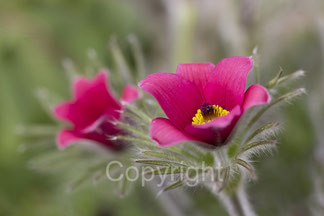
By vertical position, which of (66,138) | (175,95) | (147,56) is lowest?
(147,56)

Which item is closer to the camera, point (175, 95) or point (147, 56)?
point (175, 95)

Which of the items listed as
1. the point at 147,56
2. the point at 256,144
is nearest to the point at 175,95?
the point at 256,144

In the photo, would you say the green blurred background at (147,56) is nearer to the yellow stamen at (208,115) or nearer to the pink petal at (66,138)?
the pink petal at (66,138)

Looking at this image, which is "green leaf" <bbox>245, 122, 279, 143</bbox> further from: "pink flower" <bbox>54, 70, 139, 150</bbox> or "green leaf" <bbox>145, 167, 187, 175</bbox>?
"pink flower" <bbox>54, 70, 139, 150</bbox>

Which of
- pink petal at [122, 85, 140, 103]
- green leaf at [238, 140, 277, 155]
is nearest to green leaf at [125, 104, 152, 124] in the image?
pink petal at [122, 85, 140, 103]

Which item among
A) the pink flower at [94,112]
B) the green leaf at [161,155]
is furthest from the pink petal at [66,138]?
the green leaf at [161,155]

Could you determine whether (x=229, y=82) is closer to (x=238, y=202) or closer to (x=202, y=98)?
(x=202, y=98)

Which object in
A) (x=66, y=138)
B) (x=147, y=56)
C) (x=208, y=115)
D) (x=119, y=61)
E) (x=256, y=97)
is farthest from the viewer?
(x=147, y=56)
